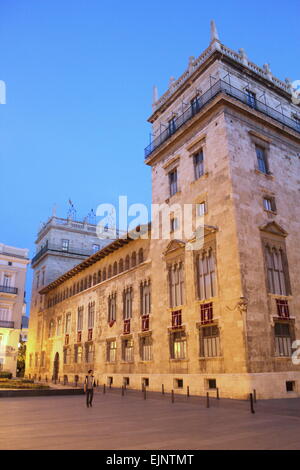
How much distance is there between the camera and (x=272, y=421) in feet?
37.2

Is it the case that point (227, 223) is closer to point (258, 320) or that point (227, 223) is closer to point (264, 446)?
point (258, 320)

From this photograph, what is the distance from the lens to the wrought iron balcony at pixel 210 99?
2469 centimetres

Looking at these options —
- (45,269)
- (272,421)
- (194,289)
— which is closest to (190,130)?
(194,289)

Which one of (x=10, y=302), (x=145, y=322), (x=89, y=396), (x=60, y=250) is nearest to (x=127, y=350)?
(x=145, y=322)

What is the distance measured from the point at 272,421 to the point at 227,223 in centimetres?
1197

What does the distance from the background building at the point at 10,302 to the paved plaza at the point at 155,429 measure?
3591 centimetres

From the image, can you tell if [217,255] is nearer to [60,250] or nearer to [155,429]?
[155,429]

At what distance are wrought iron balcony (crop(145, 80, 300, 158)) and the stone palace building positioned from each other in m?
0.13

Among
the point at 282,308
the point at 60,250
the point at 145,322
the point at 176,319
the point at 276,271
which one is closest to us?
the point at 282,308

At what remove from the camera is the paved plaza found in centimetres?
802

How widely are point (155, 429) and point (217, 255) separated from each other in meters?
13.0

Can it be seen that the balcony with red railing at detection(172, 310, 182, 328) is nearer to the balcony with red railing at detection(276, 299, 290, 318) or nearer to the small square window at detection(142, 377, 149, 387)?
the small square window at detection(142, 377, 149, 387)

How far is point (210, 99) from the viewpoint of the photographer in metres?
24.4

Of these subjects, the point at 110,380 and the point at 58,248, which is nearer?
the point at 110,380
